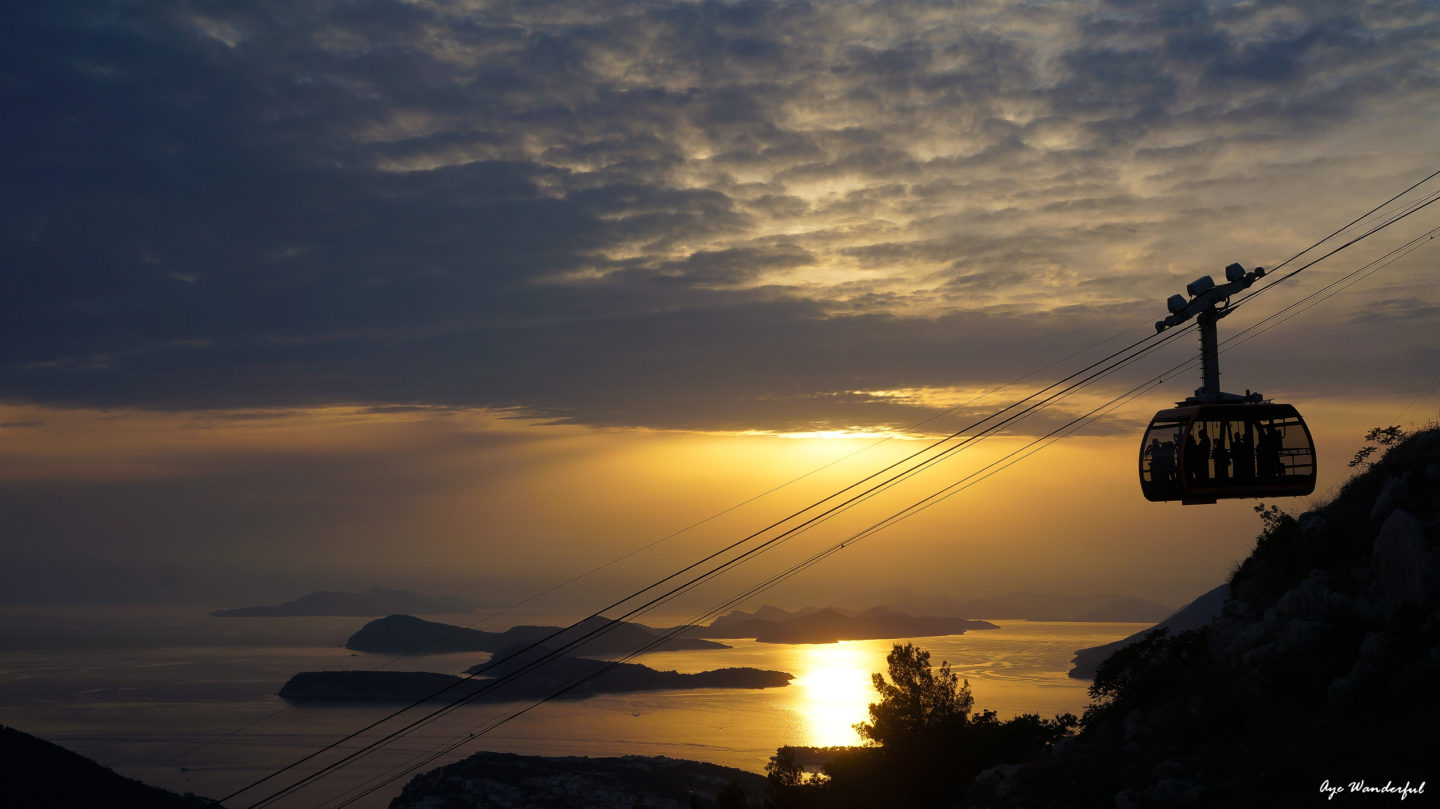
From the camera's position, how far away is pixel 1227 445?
27234mm

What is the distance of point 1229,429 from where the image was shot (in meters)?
27.3

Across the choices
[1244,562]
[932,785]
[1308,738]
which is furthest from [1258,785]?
[932,785]

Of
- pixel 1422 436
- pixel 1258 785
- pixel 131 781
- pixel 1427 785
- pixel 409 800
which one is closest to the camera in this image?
pixel 1427 785

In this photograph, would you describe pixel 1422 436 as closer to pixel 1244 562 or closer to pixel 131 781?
pixel 1244 562

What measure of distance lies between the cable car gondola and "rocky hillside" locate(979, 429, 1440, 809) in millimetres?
4384

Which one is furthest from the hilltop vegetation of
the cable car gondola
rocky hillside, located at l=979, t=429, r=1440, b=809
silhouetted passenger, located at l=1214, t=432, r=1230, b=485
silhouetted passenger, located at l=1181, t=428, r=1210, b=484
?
silhouetted passenger, located at l=1181, t=428, r=1210, b=484

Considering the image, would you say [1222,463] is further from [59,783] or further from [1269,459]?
[59,783]

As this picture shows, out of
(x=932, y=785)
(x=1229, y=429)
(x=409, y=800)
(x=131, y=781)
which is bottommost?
(x=409, y=800)

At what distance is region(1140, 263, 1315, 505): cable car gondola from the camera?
88.7ft

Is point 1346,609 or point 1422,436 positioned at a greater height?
point 1422,436

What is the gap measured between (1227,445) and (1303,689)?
806 cm

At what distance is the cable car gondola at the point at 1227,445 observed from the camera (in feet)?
88.7

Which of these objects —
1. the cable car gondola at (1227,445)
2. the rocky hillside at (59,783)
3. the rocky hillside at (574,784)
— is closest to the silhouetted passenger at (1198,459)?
the cable car gondola at (1227,445)

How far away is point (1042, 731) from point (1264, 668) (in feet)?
96.2
